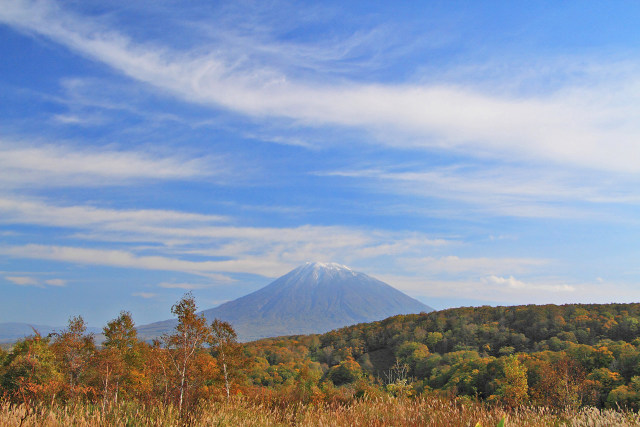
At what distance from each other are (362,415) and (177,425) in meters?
3.72

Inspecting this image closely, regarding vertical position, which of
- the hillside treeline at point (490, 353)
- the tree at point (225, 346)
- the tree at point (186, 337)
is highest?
the tree at point (186, 337)

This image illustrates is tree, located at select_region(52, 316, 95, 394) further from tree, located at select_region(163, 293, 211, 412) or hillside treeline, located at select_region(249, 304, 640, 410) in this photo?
hillside treeline, located at select_region(249, 304, 640, 410)

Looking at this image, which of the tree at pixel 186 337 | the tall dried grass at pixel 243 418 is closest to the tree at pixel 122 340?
the tree at pixel 186 337

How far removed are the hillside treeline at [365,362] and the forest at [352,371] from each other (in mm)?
92

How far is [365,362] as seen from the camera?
67875mm

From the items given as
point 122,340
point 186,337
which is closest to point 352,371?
point 122,340

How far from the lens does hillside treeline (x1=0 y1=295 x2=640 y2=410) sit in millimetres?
13234

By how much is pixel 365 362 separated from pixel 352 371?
11.3 m

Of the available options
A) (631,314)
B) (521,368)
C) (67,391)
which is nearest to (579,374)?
(521,368)

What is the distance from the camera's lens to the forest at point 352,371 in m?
9.62

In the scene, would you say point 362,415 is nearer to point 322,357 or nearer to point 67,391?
point 67,391

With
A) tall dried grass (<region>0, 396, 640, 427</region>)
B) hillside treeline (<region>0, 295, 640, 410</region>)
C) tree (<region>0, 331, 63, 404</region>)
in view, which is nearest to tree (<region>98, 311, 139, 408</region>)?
hillside treeline (<region>0, 295, 640, 410</region>)

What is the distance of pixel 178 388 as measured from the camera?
10.9 m

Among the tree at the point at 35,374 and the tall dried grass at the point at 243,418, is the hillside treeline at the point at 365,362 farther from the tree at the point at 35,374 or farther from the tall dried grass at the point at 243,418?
the tall dried grass at the point at 243,418
